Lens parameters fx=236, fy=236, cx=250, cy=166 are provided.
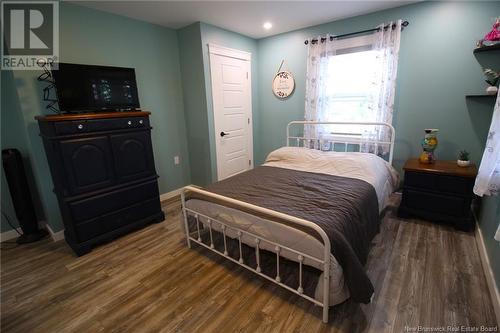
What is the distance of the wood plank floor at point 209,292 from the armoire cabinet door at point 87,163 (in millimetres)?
677

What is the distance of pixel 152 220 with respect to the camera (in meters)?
2.80

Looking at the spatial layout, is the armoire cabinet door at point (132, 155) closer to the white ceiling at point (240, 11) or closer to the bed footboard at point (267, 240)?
the bed footboard at point (267, 240)

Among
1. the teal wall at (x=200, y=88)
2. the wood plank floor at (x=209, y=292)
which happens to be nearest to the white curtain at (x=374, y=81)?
the teal wall at (x=200, y=88)

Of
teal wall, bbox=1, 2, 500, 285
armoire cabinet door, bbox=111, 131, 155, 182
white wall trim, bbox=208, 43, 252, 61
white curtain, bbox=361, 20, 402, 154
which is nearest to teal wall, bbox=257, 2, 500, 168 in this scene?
teal wall, bbox=1, 2, 500, 285

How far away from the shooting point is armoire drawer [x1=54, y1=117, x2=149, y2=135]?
2049mm

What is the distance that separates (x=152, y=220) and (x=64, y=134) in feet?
4.17

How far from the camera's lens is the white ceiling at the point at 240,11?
257cm

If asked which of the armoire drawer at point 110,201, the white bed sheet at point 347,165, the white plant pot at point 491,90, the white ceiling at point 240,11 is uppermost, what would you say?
the white ceiling at point 240,11

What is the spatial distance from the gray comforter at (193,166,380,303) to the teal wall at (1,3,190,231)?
1.58 metres

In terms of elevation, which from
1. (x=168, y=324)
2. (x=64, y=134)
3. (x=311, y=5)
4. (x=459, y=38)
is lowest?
(x=168, y=324)

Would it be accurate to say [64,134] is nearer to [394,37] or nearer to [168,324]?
[168,324]

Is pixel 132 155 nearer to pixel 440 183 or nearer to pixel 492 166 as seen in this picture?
pixel 492 166

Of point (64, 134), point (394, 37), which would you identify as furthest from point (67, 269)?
point (394, 37)

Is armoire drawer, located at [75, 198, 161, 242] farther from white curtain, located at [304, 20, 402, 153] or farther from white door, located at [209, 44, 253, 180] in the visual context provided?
white curtain, located at [304, 20, 402, 153]
